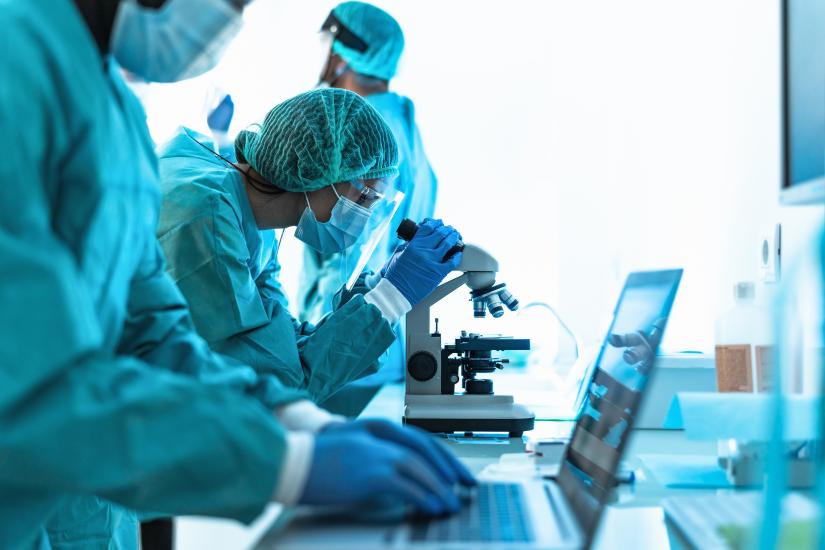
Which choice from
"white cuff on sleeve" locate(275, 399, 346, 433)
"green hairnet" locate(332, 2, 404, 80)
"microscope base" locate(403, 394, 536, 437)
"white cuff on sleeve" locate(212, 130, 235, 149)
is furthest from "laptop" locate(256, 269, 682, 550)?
"green hairnet" locate(332, 2, 404, 80)

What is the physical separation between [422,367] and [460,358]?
10cm

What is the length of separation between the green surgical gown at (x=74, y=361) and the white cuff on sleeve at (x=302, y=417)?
0.64ft

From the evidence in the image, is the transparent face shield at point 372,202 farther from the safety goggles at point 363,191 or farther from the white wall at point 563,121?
the white wall at point 563,121

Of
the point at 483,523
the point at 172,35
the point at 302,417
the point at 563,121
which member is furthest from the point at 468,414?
the point at 563,121

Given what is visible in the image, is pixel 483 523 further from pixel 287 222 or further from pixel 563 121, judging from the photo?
pixel 563 121

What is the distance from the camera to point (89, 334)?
0.81 m

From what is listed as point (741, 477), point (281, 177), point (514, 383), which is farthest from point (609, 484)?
point (514, 383)

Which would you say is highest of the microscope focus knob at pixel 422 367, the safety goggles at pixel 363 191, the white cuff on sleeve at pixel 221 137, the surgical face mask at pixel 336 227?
the white cuff on sleeve at pixel 221 137

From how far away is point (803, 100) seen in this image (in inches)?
57.3

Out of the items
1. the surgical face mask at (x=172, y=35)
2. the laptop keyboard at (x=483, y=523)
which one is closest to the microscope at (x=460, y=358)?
the laptop keyboard at (x=483, y=523)

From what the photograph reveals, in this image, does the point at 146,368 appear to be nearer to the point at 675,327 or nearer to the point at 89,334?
the point at 89,334

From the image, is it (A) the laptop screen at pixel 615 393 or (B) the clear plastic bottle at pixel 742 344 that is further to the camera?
(B) the clear plastic bottle at pixel 742 344

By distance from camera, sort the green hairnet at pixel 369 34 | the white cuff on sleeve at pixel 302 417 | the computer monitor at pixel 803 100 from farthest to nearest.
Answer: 1. the green hairnet at pixel 369 34
2. the computer monitor at pixel 803 100
3. the white cuff on sleeve at pixel 302 417

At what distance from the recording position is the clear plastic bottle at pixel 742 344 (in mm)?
1422
